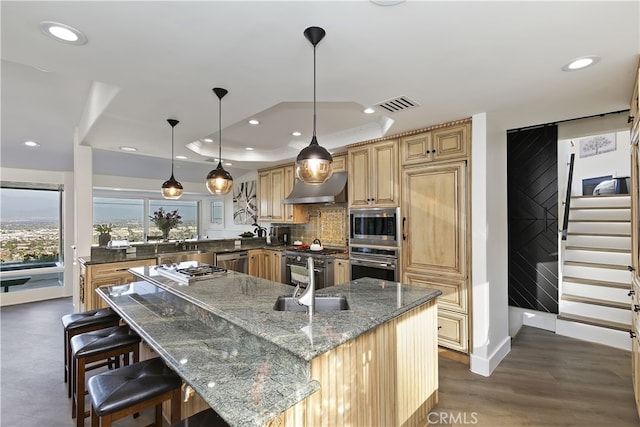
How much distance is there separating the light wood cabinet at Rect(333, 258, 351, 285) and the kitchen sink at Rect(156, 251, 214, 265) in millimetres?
1986

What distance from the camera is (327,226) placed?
5223 mm

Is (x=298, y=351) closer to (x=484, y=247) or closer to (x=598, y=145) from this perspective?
(x=484, y=247)

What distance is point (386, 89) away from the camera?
2.35 meters

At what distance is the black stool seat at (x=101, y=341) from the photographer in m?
2.01

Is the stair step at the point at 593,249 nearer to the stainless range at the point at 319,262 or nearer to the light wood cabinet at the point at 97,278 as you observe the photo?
the stainless range at the point at 319,262

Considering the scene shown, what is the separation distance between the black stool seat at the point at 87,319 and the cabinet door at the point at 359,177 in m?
2.89

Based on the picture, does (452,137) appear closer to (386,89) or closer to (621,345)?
(386,89)

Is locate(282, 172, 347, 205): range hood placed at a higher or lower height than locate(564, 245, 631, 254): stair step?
higher

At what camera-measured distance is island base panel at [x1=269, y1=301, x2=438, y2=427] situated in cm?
135

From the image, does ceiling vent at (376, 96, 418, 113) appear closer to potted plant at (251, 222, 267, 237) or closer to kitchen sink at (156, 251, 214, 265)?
kitchen sink at (156, 251, 214, 265)

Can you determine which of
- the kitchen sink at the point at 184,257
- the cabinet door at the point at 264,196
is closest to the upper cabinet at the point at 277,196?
the cabinet door at the point at 264,196

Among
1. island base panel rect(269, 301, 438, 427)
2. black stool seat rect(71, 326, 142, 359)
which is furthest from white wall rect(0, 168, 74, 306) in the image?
island base panel rect(269, 301, 438, 427)

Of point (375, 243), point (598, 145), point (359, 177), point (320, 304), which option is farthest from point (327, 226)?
point (598, 145)

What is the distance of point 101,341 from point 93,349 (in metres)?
0.09
